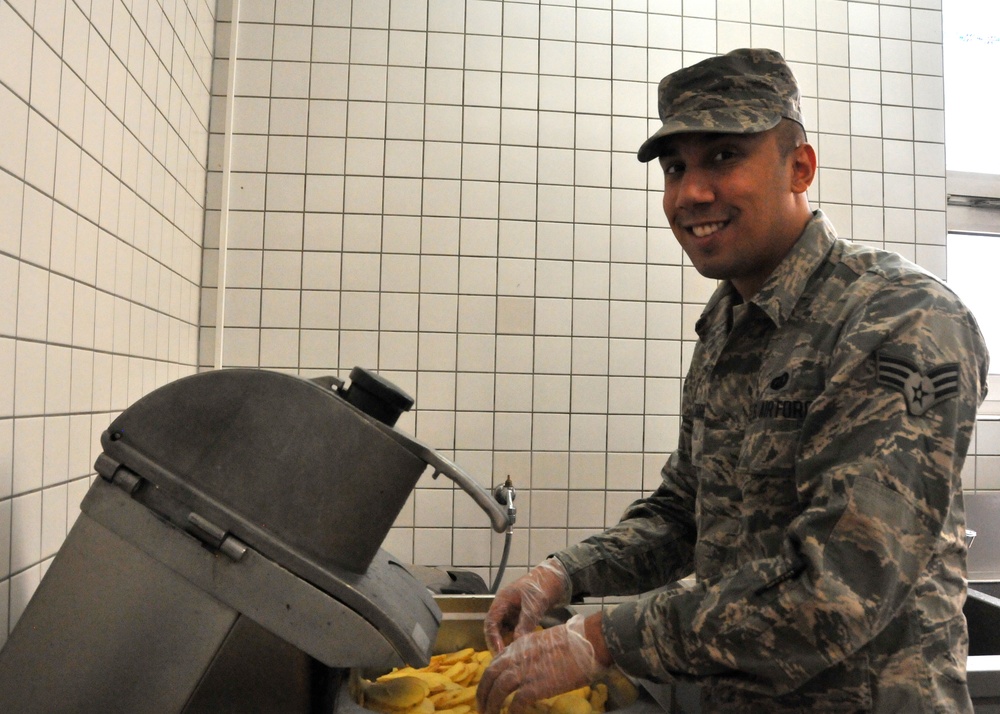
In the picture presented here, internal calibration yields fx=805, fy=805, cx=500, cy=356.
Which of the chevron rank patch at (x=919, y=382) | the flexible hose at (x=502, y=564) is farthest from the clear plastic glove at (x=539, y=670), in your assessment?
the flexible hose at (x=502, y=564)

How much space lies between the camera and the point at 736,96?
4.07 ft

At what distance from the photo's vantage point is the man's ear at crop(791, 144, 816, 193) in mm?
1285

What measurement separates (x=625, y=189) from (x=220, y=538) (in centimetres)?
197

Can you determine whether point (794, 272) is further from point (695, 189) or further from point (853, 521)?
point (853, 521)

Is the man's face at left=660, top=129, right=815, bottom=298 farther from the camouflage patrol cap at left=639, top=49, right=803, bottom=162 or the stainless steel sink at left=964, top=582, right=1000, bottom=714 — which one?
the stainless steel sink at left=964, top=582, right=1000, bottom=714

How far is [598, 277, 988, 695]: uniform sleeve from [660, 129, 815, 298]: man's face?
0.79ft

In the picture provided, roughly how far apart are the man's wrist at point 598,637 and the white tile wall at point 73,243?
824 mm

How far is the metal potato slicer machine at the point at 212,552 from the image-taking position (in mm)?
849

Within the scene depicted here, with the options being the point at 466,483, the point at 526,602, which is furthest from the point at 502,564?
the point at 466,483

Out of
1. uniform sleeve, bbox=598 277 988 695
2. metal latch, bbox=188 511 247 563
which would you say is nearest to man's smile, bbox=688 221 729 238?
uniform sleeve, bbox=598 277 988 695

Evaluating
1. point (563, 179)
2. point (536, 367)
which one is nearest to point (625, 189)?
point (563, 179)

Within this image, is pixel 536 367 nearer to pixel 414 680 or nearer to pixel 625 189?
pixel 625 189

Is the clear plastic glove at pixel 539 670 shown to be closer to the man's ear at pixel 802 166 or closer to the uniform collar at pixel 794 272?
the uniform collar at pixel 794 272

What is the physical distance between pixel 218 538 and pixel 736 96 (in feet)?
3.19
